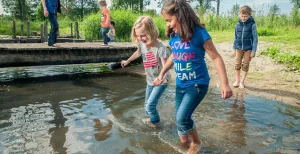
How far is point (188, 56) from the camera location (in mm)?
2854

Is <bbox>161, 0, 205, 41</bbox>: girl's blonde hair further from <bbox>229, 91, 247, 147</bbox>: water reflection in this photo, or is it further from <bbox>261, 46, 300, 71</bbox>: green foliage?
<bbox>261, 46, 300, 71</bbox>: green foliage

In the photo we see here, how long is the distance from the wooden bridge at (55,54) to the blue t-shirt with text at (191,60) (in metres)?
5.48

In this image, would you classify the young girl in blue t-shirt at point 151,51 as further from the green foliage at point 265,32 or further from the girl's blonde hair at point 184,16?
the green foliage at point 265,32

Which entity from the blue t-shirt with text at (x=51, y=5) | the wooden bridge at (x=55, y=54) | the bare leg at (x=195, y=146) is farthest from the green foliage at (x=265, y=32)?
the bare leg at (x=195, y=146)

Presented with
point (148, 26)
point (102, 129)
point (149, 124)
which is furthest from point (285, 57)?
point (102, 129)

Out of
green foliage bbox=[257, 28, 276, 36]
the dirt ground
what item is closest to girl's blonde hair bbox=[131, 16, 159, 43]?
the dirt ground

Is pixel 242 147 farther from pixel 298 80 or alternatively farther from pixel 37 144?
pixel 298 80

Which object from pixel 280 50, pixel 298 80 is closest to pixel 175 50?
pixel 298 80

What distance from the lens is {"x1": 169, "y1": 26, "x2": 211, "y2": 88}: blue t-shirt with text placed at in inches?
109

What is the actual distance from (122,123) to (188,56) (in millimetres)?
2080

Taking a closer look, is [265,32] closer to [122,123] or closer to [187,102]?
[122,123]

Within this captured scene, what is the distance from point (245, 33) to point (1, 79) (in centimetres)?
674

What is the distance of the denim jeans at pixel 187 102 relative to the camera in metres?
2.89

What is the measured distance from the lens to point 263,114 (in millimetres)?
5008
